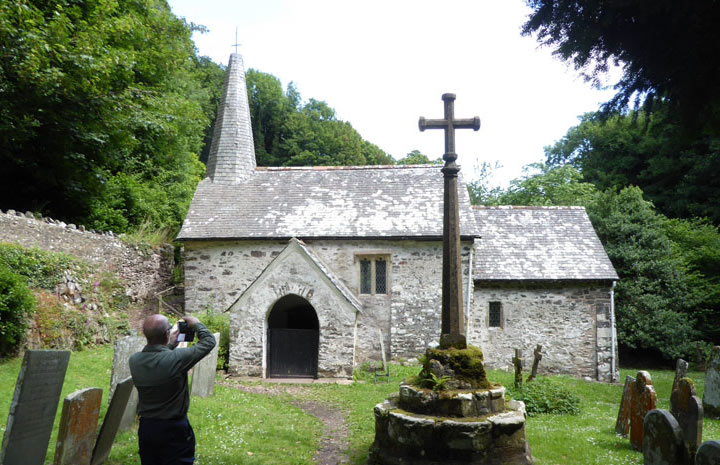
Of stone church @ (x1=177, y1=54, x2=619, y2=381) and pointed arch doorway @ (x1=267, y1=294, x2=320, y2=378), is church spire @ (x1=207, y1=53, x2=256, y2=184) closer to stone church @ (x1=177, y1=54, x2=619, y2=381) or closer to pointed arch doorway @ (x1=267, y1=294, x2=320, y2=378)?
stone church @ (x1=177, y1=54, x2=619, y2=381)

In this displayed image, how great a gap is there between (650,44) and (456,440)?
426 centimetres

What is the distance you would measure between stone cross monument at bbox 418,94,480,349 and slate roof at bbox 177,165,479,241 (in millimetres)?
8462

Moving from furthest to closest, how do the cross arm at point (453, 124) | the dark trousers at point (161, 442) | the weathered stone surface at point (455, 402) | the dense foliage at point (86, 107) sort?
the dense foliage at point (86, 107), the cross arm at point (453, 124), the weathered stone surface at point (455, 402), the dark trousers at point (161, 442)

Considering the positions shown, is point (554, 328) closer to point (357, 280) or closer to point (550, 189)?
point (357, 280)

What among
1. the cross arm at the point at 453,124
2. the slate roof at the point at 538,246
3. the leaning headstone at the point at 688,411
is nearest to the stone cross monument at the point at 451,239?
the cross arm at the point at 453,124

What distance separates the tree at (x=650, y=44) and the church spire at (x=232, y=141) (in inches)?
611

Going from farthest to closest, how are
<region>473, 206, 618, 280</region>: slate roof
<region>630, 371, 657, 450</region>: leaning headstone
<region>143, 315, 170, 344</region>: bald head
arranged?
<region>473, 206, 618, 280</region>: slate roof → <region>630, 371, 657, 450</region>: leaning headstone → <region>143, 315, 170, 344</region>: bald head

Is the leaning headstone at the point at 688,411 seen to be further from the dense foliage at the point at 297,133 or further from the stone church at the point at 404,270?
the dense foliage at the point at 297,133

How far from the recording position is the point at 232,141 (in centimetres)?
1855

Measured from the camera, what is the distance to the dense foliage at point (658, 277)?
61.6 feet

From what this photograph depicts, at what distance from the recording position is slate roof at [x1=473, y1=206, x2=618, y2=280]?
53.3 ft

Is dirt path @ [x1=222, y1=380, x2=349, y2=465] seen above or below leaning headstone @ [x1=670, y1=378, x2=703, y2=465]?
below

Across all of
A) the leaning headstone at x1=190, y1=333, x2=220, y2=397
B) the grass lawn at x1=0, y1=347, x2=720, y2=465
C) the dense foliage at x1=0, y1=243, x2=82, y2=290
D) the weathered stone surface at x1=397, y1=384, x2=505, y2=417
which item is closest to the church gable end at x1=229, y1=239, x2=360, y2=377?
the grass lawn at x1=0, y1=347, x2=720, y2=465

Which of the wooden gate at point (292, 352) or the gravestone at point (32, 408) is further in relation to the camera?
the wooden gate at point (292, 352)
